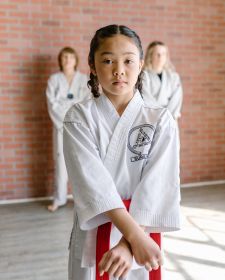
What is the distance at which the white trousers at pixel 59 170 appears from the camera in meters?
3.66

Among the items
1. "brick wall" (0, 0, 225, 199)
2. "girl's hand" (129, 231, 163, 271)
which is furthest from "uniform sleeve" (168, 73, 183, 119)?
"girl's hand" (129, 231, 163, 271)

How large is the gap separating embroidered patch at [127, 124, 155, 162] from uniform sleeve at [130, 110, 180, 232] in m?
0.02

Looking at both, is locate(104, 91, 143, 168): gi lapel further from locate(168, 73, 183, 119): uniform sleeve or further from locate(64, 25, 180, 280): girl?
locate(168, 73, 183, 119): uniform sleeve

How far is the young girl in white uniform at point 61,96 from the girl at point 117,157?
247 cm

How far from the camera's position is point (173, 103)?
3.91 m

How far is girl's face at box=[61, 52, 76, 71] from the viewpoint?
358 centimetres

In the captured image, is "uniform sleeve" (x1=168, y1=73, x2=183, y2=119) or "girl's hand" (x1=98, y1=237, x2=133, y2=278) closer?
"girl's hand" (x1=98, y1=237, x2=133, y2=278)

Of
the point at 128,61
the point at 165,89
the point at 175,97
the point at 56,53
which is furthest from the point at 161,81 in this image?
the point at 128,61

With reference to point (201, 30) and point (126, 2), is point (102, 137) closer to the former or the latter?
point (126, 2)

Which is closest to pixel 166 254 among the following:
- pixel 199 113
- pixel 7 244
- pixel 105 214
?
pixel 7 244

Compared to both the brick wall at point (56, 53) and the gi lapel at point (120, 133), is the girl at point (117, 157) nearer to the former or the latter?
the gi lapel at point (120, 133)

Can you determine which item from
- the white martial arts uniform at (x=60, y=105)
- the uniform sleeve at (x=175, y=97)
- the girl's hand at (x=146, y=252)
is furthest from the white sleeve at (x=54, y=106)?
the girl's hand at (x=146, y=252)

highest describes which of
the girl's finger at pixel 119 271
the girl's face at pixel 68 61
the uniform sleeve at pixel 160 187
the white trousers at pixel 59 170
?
the girl's face at pixel 68 61

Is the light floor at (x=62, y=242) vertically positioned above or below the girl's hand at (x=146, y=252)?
below
